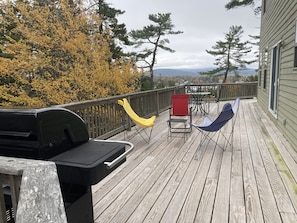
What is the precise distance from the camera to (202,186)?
2.69 metres

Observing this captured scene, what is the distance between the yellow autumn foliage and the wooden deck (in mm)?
5875

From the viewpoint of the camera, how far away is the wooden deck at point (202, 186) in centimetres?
215

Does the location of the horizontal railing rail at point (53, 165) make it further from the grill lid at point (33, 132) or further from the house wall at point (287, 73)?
the house wall at point (287, 73)

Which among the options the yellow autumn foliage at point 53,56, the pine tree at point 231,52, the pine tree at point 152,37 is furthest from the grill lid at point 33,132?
the pine tree at point 231,52

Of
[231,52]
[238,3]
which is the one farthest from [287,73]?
[231,52]

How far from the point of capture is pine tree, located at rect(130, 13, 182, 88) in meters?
19.0

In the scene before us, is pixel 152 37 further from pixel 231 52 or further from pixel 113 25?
pixel 231 52

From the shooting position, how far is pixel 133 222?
2049 mm

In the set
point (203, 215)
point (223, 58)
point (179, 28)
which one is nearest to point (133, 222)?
point (203, 215)

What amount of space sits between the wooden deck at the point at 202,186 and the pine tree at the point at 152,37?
15.3 m

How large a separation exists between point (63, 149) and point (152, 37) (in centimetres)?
1932

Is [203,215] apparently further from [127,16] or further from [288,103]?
[127,16]

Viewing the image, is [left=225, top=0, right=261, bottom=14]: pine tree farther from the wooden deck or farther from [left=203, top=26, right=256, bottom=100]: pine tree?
the wooden deck

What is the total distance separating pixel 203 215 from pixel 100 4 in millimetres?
12507
